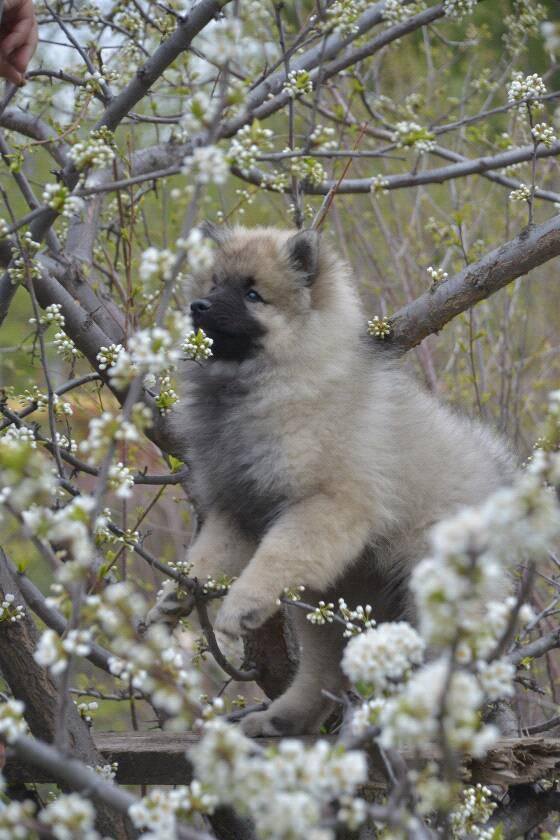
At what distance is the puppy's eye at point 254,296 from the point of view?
3.72 meters

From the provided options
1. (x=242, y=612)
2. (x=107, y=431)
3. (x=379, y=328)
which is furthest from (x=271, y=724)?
(x=107, y=431)

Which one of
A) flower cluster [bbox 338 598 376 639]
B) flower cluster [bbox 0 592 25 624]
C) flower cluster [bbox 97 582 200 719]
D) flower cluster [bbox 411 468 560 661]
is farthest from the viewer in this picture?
flower cluster [bbox 0 592 25 624]

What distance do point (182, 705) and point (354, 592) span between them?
7.27ft

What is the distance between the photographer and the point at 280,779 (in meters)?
1.39

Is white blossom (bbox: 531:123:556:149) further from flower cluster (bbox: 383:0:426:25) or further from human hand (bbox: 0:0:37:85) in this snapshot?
human hand (bbox: 0:0:37:85)

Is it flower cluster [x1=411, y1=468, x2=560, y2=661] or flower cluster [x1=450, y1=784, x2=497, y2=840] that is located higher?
flower cluster [x1=411, y1=468, x2=560, y2=661]

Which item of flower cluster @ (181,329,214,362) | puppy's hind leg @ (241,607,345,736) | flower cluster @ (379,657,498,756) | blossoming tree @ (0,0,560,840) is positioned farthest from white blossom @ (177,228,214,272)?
puppy's hind leg @ (241,607,345,736)

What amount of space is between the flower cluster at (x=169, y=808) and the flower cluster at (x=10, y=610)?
1.18 metres

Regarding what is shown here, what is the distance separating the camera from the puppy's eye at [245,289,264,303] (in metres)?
3.72

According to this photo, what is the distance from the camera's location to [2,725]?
1627 millimetres

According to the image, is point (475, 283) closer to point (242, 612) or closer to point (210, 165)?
point (242, 612)

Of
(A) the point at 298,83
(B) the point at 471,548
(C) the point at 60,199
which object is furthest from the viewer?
(A) the point at 298,83

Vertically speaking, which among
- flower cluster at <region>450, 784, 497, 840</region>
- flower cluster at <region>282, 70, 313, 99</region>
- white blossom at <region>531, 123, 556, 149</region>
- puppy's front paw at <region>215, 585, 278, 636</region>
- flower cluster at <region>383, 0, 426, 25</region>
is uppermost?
flower cluster at <region>383, 0, 426, 25</region>

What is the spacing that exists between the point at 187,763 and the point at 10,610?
787 mm
